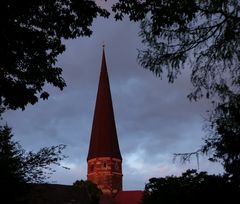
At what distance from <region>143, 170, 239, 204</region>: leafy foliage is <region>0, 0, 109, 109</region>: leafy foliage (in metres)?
13.5

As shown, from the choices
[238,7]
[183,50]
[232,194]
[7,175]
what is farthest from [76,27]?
[232,194]

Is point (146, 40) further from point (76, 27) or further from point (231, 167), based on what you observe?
point (231, 167)

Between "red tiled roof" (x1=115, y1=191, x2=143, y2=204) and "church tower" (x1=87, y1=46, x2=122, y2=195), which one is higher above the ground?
"church tower" (x1=87, y1=46, x2=122, y2=195)

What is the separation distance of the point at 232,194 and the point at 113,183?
86260 millimetres

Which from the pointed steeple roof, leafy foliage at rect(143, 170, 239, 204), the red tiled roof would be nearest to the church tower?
the pointed steeple roof

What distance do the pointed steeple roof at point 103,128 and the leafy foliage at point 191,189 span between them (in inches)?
2375

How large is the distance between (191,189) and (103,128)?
7827cm

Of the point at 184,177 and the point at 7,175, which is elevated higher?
the point at 184,177

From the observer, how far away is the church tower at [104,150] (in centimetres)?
10631

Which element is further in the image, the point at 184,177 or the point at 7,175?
the point at 184,177

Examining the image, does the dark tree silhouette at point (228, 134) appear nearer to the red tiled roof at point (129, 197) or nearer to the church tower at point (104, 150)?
the red tiled roof at point (129, 197)

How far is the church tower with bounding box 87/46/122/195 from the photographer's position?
10631cm

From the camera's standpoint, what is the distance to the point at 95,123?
110 metres

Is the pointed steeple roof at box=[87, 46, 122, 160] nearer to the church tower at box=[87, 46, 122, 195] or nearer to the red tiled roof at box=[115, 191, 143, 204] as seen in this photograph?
the church tower at box=[87, 46, 122, 195]
